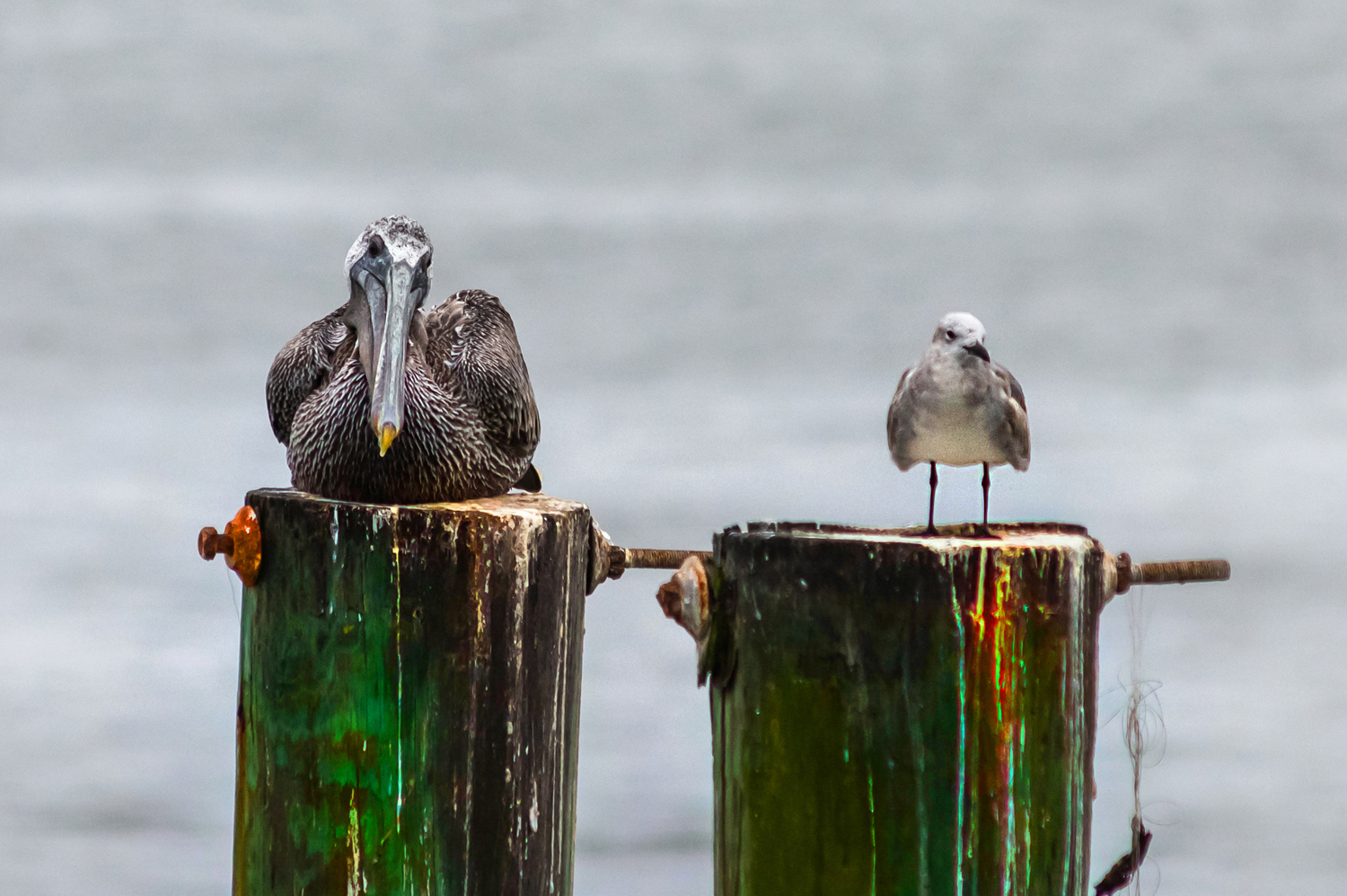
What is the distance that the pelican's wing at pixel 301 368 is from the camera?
491cm

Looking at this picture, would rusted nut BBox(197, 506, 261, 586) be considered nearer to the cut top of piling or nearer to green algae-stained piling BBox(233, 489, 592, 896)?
green algae-stained piling BBox(233, 489, 592, 896)

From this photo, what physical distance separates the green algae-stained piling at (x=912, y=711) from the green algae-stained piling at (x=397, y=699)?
56 cm

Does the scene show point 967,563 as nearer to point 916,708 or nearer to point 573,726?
point 916,708

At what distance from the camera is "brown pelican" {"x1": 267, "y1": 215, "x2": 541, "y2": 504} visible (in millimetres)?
4418

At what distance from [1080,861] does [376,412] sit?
208 cm

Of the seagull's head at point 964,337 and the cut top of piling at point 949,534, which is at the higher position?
the seagull's head at point 964,337

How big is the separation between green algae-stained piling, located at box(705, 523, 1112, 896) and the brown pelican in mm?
1008

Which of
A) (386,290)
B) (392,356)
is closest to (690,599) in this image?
(392,356)

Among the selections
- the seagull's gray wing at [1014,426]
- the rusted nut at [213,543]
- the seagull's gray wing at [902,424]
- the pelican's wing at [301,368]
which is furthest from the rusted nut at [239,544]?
the seagull's gray wing at [1014,426]

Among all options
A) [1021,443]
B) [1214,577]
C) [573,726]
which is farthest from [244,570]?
[1214,577]

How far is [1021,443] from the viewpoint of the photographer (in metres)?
4.52

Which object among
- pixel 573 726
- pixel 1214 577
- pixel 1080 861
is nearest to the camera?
pixel 1080 861

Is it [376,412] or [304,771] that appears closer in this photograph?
[304,771]

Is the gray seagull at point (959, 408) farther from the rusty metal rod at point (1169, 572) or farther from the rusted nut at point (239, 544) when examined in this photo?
the rusted nut at point (239, 544)
